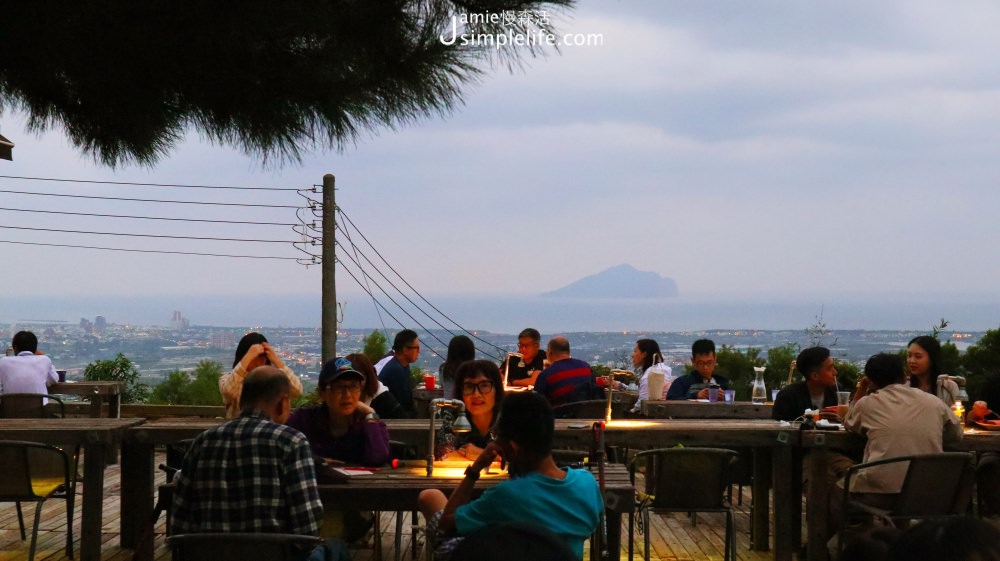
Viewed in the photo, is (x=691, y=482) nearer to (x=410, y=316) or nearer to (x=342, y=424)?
(x=342, y=424)

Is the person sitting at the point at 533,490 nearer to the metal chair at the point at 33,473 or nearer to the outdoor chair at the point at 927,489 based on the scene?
the outdoor chair at the point at 927,489

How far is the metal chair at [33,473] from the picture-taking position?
5.93m

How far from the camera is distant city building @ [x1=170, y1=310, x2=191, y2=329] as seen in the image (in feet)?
84.9

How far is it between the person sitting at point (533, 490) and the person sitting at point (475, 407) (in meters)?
1.69

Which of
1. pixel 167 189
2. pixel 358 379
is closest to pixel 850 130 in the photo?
pixel 167 189

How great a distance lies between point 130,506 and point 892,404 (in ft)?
14.7

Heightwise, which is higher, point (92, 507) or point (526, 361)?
point (526, 361)

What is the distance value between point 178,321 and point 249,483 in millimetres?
23996

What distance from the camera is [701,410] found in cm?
838

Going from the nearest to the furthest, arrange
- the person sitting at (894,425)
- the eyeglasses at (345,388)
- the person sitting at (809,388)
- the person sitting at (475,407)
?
the eyeglasses at (345,388) → the person sitting at (475,407) → the person sitting at (894,425) → the person sitting at (809,388)

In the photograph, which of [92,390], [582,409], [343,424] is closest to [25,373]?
[92,390]

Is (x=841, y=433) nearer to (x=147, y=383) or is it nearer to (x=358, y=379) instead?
(x=358, y=379)

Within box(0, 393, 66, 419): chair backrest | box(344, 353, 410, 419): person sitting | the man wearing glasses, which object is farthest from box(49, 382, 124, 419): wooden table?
box(344, 353, 410, 419): person sitting

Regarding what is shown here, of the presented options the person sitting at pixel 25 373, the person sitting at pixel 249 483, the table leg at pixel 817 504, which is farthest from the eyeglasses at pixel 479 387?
the person sitting at pixel 25 373
